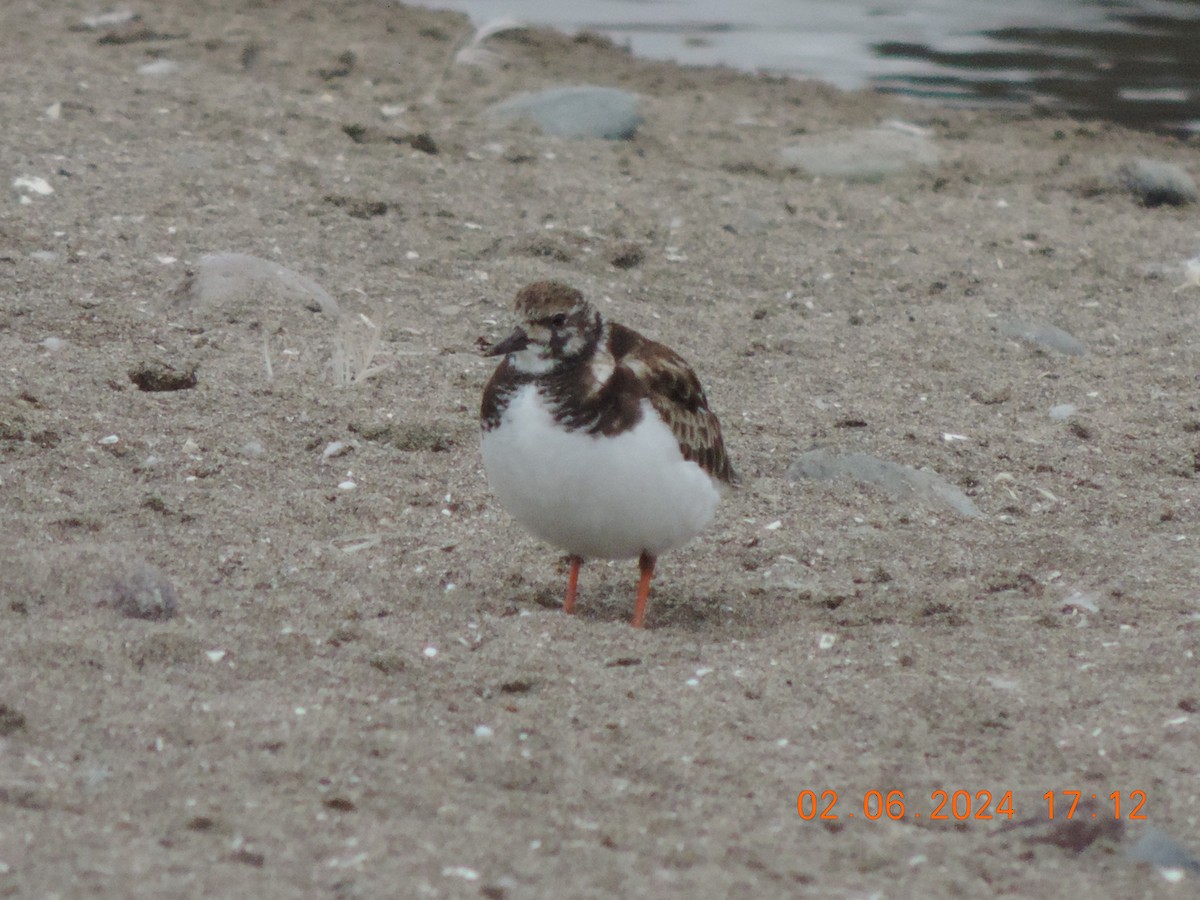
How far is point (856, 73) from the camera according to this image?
1236 cm

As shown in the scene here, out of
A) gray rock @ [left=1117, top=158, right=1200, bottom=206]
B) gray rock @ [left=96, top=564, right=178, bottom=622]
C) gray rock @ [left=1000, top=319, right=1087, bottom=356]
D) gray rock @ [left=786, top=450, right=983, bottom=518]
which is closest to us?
gray rock @ [left=96, top=564, right=178, bottom=622]

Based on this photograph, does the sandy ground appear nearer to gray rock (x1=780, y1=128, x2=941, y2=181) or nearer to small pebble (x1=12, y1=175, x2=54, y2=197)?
small pebble (x1=12, y1=175, x2=54, y2=197)

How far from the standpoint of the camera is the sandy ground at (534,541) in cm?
304

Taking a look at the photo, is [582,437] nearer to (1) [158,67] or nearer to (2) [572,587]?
(2) [572,587]

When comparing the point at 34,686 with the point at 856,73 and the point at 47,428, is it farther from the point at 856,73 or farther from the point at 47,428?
the point at 856,73

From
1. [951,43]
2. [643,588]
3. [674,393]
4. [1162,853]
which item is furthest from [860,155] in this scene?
[1162,853]

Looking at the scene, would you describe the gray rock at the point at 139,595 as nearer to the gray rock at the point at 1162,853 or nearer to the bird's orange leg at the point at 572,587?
the bird's orange leg at the point at 572,587

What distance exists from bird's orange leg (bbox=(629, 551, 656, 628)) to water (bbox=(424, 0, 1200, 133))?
791 cm

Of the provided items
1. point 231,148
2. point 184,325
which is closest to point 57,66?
point 231,148

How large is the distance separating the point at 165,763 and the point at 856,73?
10.3 m

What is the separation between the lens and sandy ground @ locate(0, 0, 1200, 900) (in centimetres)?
304

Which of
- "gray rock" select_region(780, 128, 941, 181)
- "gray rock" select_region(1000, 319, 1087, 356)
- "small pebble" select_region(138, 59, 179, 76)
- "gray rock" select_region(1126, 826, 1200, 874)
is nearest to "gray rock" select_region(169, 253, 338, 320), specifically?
"gray rock" select_region(1000, 319, 1087, 356)

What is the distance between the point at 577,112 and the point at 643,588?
5.19 m

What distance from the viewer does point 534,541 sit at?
4855 mm
